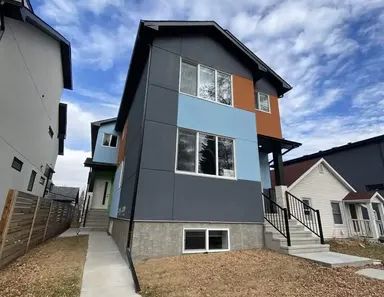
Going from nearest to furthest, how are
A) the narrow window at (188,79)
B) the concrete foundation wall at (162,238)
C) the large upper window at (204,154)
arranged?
the concrete foundation wall at (162,238) → the large upper window at (204,154) → the narrow window at (188,79)

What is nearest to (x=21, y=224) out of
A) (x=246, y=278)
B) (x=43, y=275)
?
(x=43, y=275)

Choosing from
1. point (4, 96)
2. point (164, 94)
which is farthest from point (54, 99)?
point (164, 94)

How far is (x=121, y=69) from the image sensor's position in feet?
49.3

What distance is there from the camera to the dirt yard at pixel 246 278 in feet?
15.1

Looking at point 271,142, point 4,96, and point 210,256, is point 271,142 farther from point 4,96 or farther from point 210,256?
point 4,96

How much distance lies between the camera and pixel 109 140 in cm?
1961

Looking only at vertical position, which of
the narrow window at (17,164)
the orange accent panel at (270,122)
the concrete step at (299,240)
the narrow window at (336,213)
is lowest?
the concrete step at (299,240)

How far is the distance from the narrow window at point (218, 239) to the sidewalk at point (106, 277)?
108 inches

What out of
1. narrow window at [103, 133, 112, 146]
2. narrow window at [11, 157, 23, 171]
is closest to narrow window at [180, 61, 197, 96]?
narrow window at [11, 157, 23, 171]

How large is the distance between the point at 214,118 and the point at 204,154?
157 cm

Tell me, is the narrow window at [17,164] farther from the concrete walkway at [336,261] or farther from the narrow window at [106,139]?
the concrete walkway at [336,261]

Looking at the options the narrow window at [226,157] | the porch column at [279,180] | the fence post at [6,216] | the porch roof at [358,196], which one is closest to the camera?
the fence post at [6,216]

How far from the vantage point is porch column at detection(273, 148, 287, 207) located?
10.9m

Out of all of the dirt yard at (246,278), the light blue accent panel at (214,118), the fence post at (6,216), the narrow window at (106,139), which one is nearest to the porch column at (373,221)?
the light blue accent panel at (214,118)
